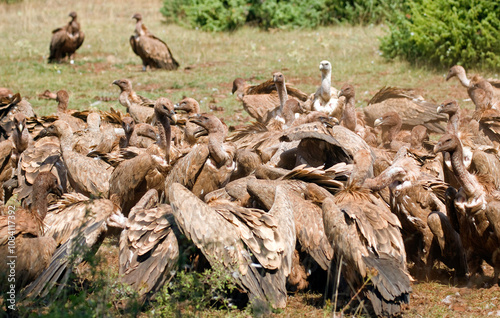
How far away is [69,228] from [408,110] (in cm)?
513

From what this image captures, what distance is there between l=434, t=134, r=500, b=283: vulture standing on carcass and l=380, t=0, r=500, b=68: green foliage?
7.29 metres

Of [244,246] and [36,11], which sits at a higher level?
[244,246]

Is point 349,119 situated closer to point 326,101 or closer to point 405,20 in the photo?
point 326,101

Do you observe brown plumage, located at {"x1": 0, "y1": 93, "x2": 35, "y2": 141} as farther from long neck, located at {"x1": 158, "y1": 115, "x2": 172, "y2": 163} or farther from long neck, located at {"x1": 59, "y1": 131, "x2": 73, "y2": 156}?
long neck, located at {"x1": 158, "y1": 115, "x2": 172, "y2": 163}

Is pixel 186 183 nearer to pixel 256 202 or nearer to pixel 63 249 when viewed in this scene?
pixel 256 202

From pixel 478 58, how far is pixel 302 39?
560cm

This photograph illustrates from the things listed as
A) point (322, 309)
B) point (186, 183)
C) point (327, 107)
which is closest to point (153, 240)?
point (322, 309)

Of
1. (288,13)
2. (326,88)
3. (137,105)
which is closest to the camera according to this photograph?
(326,88)

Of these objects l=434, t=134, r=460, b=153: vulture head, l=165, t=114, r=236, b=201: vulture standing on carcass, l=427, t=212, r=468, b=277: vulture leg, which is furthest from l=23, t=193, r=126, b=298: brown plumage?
l=434, t=134, r=460, b=153: vulture head

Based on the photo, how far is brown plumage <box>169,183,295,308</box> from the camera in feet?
13.6

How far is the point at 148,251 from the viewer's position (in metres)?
4.41

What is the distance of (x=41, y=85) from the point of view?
1204cm

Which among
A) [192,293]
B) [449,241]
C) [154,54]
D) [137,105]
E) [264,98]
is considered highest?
[192,293]

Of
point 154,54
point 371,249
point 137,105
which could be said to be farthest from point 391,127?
point 154,54
